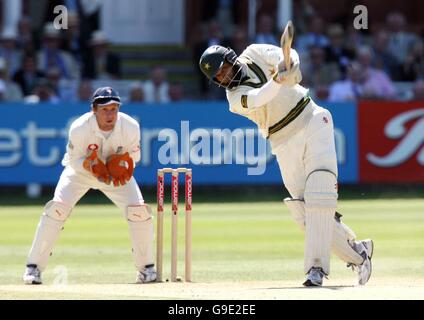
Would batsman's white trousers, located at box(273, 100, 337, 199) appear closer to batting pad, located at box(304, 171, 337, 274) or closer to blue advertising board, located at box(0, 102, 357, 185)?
batting pad, located at box(304, 171, 337, 274)

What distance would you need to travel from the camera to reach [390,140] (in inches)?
800

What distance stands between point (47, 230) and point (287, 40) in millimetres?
2892

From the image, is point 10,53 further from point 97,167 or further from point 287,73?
point 287,73

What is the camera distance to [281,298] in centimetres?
894

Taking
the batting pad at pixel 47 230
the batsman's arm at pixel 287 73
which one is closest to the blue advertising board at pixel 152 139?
the batting pad at pixel 47 230

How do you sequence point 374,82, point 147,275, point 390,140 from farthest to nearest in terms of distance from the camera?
1. point 374,82
2. point 390,140
3. point 147,275

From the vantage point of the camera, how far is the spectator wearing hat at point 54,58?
69.4 feet

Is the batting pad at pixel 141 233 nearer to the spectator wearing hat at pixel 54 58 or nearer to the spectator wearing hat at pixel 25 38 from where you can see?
the spectator wearing hat at pixel 54 58

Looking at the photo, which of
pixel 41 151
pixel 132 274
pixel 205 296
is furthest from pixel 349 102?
pixel 205 296

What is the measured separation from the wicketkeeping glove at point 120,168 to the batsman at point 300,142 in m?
1.16

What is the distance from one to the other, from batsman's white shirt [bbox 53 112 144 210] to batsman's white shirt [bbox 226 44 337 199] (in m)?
1.24

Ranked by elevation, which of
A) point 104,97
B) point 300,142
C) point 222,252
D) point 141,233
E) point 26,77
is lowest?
point 222,252

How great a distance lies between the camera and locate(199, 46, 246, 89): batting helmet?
1006 cm

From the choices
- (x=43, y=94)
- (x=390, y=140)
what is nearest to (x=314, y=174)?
(x=390, y=140)
